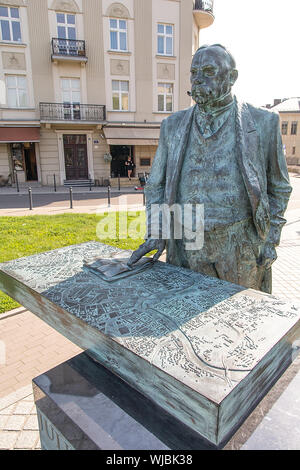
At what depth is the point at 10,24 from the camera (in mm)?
17875

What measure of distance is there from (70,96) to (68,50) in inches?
94.4

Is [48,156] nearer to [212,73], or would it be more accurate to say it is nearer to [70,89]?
[70,89]

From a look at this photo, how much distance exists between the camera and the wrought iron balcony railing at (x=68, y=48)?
59.8 ft

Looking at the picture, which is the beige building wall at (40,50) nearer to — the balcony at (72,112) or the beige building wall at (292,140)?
the balcony at (72,112)

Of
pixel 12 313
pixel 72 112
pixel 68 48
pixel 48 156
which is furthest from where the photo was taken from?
pixel 48 156

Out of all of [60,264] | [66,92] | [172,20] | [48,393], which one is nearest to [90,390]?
[48,393]

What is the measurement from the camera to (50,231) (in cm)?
840

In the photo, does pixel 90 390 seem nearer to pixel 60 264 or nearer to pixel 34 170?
pixel 60 264

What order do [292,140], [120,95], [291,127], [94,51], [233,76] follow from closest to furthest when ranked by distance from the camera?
[233,76] → [94,51] → [120,95] → [291,127] → [292,140]

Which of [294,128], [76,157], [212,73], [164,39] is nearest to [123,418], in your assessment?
[212,73]

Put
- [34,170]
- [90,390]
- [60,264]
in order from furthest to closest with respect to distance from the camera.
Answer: [34,170]
[60,264]
[90,390]

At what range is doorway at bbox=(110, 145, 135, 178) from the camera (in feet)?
70.3

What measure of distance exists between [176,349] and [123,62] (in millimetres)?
21136

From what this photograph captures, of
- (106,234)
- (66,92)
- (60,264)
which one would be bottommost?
(106,234)
